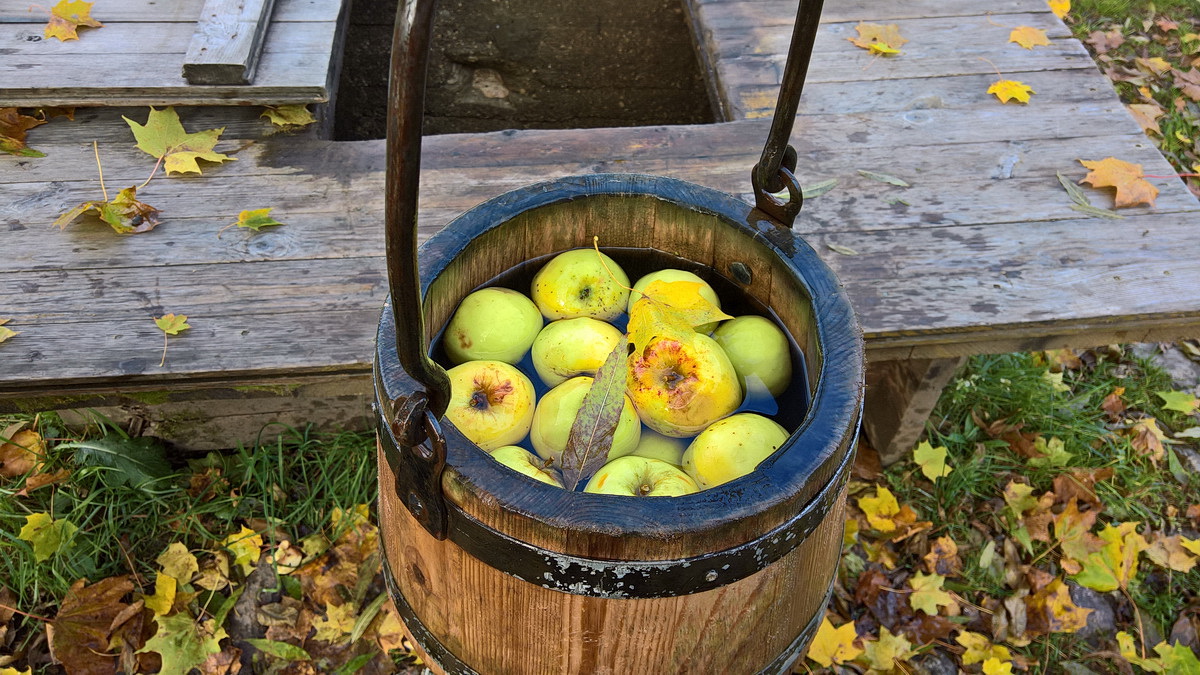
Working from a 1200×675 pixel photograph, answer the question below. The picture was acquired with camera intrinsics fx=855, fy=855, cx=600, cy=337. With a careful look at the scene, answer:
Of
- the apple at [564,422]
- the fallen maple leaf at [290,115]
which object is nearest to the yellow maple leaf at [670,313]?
the apple at [564,422]

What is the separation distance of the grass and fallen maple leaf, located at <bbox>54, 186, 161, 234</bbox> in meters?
0.55

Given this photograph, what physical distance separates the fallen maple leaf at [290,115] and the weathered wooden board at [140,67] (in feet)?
0.22

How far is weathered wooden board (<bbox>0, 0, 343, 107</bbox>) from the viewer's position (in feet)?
7.65

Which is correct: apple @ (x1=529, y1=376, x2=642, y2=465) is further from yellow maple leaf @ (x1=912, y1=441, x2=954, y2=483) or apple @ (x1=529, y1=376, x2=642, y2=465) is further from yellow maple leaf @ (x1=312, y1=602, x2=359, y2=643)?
yellow maple leaf @ (x1=912, y1=441, x2=954, y2=483)

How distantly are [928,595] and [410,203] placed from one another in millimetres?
1964

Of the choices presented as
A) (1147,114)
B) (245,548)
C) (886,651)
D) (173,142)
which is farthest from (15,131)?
(1147,114)

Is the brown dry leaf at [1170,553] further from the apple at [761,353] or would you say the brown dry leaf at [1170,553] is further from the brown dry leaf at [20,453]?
the brown dry leaf at [20,453]

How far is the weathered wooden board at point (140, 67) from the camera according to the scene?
2332 millimetres

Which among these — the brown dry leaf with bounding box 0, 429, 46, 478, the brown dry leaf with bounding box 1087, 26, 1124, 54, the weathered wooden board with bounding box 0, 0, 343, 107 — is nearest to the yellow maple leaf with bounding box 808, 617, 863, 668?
the weathered wooden board with bounding box 0, 0, 343, 107

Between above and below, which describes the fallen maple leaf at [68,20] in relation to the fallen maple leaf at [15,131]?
above

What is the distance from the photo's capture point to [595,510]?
1.03 metres

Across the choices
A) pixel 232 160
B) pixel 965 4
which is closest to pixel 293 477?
pixel 232 160

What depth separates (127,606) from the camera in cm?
212

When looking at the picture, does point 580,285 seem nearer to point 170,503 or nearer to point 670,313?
point 670,313
